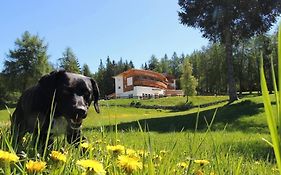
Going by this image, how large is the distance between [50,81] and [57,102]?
34cm

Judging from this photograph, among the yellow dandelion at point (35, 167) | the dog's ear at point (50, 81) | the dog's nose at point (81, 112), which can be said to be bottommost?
the yellow dandelion at point (35, 167)

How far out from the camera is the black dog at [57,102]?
4570 millimetres

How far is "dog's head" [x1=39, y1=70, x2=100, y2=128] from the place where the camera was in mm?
4734

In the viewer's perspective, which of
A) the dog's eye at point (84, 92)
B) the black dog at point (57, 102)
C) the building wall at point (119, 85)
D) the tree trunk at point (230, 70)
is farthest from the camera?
the building wall at point (119, 85)

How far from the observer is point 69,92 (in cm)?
512

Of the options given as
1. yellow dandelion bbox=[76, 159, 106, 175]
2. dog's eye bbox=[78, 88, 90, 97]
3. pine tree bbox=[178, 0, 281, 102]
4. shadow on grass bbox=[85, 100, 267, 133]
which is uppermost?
pine tree bbox=[178, 0, 281, 102]

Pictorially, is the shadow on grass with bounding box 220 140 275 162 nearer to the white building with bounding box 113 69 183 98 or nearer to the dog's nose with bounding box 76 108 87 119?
the dog's nose with bounding box 76 108 87 119

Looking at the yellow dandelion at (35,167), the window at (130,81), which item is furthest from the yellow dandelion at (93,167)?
the window at (130,81)

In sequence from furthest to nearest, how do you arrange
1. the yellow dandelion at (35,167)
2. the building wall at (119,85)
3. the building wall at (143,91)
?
1. the building wall at (119,85)
2. the building wall at (143,91)
3. the yellow dandelion at (35,167)

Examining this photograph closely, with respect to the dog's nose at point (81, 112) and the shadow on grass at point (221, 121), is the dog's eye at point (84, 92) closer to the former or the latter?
the dog's nose at point (81, 112)

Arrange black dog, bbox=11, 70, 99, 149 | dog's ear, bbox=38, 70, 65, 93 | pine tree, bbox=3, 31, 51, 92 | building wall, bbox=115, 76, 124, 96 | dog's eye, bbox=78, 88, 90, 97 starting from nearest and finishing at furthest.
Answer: black dog, bbox=11, 70, 99, 149 → dog's ear, bbox=38, 70, 65, 93 → dog's eye, bbox=78, 88, 90, 97 → pine tree, bbox=3, 31, 51, 92 → building wall, bbox=115, 76, 124, 96

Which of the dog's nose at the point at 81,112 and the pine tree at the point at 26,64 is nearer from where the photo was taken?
the dog's nose at the point at 81,112

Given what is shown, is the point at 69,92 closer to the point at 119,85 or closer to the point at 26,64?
the point at 26,64

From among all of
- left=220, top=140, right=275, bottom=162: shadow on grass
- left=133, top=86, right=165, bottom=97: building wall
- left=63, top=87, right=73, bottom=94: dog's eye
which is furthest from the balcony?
left=63, top=87, right=73, bottom=94: dog's eye
